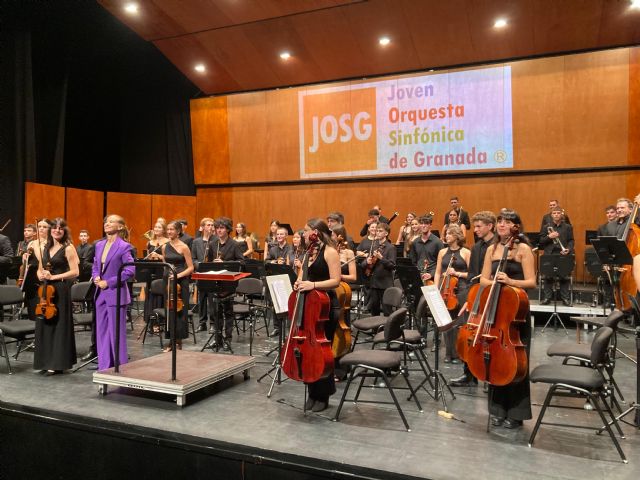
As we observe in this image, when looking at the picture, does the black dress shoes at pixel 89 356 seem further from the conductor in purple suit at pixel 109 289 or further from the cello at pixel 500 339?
the cello at pixel 500 339

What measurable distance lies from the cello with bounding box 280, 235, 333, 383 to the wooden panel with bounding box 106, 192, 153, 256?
408 inches

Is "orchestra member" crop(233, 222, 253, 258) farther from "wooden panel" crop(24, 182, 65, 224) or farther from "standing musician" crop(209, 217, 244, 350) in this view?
"wooden panel" crop(24, 182, 65, 224)

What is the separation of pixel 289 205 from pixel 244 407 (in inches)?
357

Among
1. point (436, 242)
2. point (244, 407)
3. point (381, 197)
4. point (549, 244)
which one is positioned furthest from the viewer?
point (381, 197)

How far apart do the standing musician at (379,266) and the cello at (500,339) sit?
9.43 feet

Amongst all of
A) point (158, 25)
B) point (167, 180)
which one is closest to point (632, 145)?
point (158, 25)

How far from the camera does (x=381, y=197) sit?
12.5 meters

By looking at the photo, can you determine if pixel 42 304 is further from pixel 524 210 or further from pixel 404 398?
pixel 524 210

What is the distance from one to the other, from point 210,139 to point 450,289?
990 centimetres

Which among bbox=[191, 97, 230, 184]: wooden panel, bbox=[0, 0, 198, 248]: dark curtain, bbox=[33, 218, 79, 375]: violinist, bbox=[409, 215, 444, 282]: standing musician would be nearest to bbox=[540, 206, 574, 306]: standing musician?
bbox=[409, 215, 444, 282]: standing musician

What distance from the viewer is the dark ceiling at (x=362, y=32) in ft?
33.0

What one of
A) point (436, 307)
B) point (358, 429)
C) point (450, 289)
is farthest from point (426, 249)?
point (358, 429)

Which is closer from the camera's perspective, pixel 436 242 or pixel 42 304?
pixel 42 304

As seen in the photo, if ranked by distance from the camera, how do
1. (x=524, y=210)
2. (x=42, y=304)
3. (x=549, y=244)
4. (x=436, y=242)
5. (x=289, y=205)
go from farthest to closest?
1. (x=289, y=205)
2. (x=524, y=210)
3. (x=549, y=244)
4. (x=436, y=242)
5. (x=42, y=304)
